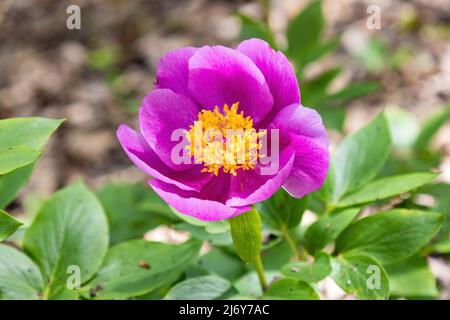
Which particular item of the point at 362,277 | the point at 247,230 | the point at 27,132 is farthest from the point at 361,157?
the point at 27,132

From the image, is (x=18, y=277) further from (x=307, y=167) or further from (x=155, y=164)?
(x=307, y=167)

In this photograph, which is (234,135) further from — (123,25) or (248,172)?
(123,25)

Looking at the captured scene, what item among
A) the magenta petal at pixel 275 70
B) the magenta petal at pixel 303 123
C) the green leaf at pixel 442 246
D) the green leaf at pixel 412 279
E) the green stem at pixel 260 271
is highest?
the magenta petal at pixel 275 70

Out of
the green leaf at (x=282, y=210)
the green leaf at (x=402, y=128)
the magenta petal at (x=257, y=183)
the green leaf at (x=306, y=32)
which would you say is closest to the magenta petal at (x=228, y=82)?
the magenta petal at (x=257, y=183)

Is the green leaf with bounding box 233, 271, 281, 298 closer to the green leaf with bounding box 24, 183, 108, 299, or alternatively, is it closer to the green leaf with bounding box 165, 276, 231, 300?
the green leaf with bounding box 165, 276, 231, 300

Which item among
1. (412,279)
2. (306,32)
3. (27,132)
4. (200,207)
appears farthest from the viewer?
(306,32)

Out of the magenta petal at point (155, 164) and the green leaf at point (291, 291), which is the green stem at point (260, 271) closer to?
the green leaf at point (291, 291)

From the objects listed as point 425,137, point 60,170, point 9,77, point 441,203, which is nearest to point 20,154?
point 441,203
